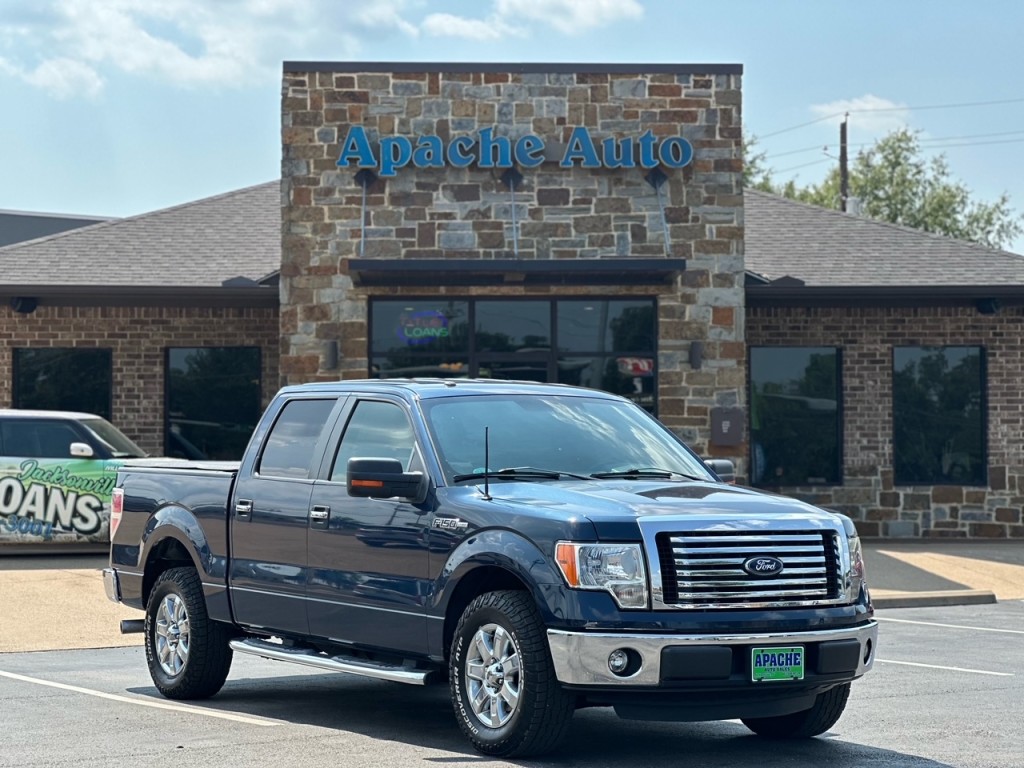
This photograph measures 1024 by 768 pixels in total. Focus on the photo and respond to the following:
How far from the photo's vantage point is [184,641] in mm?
9984

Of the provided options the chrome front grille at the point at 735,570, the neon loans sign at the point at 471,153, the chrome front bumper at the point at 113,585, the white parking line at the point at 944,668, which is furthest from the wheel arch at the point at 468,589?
the neon loans sign at the point at 471,153

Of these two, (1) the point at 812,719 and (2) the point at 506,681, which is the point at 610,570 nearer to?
(2) the point at 506,681

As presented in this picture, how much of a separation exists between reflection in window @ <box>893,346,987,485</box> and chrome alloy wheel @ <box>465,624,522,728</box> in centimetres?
1663

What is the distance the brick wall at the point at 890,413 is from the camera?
23438 millimetres

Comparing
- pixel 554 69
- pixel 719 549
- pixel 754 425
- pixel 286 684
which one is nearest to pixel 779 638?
pixel 719 549

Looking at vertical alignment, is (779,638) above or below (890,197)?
below

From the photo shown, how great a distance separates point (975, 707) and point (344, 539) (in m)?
3.77

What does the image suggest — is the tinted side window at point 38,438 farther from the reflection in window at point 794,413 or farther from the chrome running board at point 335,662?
the chrome running board at point 335,662

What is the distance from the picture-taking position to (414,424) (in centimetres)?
876

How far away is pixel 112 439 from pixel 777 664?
A: 1356 cm

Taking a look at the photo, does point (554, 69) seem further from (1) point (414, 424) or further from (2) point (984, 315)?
(1) point (414, 424)

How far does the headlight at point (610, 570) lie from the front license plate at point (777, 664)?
23.3 inches

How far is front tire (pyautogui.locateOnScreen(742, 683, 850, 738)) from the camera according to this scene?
8.33m

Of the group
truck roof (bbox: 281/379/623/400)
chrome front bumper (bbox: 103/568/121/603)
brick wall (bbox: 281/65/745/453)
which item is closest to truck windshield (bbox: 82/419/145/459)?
brick wall (bbox: 281/65/745/453)
